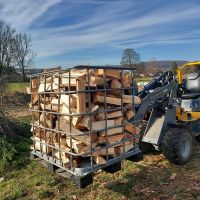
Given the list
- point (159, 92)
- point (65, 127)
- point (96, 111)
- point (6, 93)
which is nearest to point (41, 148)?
point (65, 127)

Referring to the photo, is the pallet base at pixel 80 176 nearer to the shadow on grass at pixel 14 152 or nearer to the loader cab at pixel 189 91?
the shadow on grass at pixel 14 152

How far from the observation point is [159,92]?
264 inches

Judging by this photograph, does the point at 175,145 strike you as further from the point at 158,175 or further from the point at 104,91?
the point at 104,91

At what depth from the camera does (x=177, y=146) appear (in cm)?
666

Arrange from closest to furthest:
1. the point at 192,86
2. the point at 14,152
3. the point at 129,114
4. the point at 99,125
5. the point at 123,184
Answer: the point at 99,125, the point at 129,114, the point at 123,184, the point at 14,152, the point at 192,86

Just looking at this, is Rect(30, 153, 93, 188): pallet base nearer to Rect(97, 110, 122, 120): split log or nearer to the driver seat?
Rect(97, 110, 122, 120): split log

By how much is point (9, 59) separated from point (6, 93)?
111 ft

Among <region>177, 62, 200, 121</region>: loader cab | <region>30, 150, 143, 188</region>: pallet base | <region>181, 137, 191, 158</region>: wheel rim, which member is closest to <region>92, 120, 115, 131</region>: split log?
<region>30, 150, 143, 188</region>: pallet base

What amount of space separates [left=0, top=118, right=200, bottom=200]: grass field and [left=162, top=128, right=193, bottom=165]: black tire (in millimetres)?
196

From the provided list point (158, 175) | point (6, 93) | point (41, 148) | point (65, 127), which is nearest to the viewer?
point (65, 127)

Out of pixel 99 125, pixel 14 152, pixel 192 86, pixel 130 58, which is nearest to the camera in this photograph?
pixel 99 125

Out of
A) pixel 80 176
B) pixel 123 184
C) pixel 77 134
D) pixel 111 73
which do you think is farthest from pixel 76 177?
pixel 123 184

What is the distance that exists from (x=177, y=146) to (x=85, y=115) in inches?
115

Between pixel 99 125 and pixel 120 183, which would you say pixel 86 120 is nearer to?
pixel 99 125
